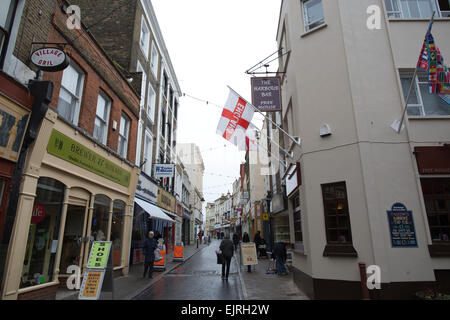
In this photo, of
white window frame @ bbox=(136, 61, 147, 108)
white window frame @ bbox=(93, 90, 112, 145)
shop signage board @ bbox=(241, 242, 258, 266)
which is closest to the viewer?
white window frame @ bbox=(93, 90, 112, 145)

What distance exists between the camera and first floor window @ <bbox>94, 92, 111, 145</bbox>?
34.5 feet

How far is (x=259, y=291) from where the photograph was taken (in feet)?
29.3

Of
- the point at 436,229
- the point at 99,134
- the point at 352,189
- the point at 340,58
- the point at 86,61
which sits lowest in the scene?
the point at 436,229

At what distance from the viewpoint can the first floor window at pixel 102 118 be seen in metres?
10.5

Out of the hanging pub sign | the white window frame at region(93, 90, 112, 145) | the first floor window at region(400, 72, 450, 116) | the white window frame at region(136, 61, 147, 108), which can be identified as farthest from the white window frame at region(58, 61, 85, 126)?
the first floor window at region(400, 72, 450, 116)

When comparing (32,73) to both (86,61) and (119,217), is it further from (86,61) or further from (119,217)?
(119,217)

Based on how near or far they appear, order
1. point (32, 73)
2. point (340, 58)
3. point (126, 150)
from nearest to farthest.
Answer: point (32, 73), point (340, 58), point (126, 150)

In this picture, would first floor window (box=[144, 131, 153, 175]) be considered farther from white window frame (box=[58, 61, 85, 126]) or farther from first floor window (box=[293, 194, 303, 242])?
first floor window (box=[293, 194, 303, 242])

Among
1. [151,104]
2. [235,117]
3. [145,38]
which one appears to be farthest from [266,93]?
A: [145,38]

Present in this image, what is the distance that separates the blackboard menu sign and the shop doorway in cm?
944

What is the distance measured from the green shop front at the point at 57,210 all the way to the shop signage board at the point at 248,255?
5.89 metres

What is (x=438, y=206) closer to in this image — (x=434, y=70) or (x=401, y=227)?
(x=401, y=227)

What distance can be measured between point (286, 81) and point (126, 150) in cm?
805
